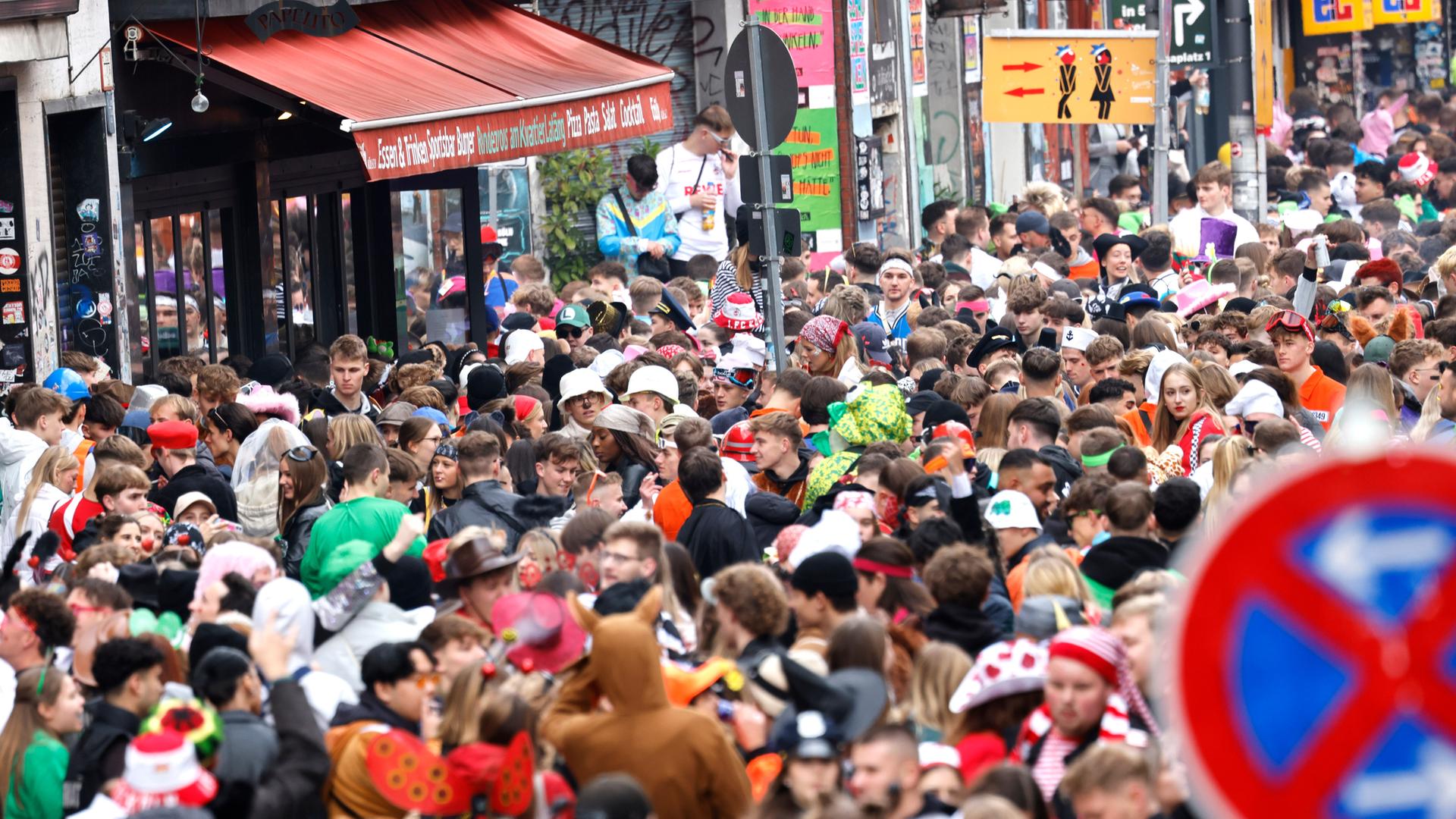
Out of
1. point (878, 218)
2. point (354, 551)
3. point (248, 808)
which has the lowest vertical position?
point (248, 808)

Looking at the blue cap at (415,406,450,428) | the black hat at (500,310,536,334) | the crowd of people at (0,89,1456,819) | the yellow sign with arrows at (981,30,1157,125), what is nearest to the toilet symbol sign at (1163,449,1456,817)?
the crowd of people at (0,89,1456,819)

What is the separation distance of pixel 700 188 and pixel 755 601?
41.5ft

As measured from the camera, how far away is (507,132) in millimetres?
13477

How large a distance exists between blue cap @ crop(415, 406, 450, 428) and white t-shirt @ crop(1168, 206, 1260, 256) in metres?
8.85

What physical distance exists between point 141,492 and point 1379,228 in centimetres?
1460

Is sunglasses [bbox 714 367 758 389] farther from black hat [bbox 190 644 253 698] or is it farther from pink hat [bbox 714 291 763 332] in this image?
black hat [bbox 190 644 253 698]

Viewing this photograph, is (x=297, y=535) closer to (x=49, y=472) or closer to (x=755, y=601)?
(x=49, y=472)

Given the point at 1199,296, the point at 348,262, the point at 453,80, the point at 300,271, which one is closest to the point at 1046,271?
the point at 1199,296

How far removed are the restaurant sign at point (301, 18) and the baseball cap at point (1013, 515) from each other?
7.17 metres

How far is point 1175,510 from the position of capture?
6.97 m

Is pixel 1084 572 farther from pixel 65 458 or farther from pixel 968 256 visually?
pixel 968 256

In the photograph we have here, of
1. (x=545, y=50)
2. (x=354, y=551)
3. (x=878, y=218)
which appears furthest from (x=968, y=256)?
(x=354, y=551)

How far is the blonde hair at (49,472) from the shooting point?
330 inches

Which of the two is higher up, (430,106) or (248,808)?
(430,106)
